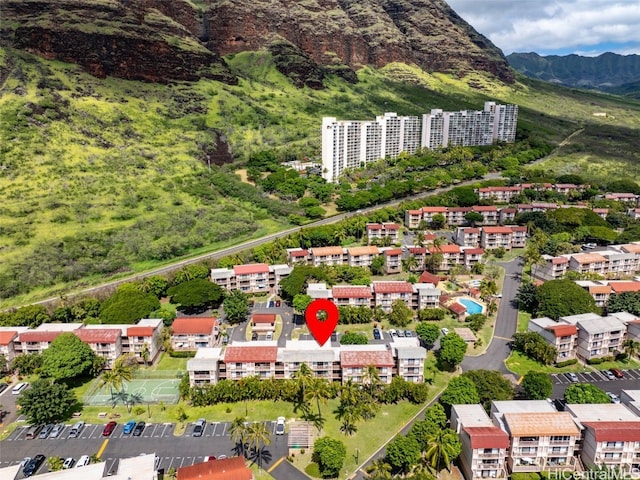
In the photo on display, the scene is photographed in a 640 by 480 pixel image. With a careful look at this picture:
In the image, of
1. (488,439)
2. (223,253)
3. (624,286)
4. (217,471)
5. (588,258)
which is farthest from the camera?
(223,253)

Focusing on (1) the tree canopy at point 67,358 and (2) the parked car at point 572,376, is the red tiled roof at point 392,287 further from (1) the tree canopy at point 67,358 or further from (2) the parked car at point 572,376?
(1) the tree canopy at point 67,358

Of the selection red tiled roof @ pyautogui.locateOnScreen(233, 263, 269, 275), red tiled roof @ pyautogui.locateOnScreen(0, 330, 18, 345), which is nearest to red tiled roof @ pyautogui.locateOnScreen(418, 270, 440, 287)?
red tiled roof @ pyautogui.locateOnScreen(233, 263, 269, 275)

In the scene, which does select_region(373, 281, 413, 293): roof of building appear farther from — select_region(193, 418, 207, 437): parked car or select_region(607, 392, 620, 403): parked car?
select_region(193, 418, 207, 437): parked car

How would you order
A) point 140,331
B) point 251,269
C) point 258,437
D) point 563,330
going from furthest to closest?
point 251,269 < point 140,331 < point 563,330 < point 258,437

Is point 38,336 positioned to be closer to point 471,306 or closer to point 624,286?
point 471,306

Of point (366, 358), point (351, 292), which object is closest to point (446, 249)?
point (351, 292)

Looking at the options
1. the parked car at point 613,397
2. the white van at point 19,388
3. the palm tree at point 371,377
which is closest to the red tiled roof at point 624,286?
the parked car at point 613,397
